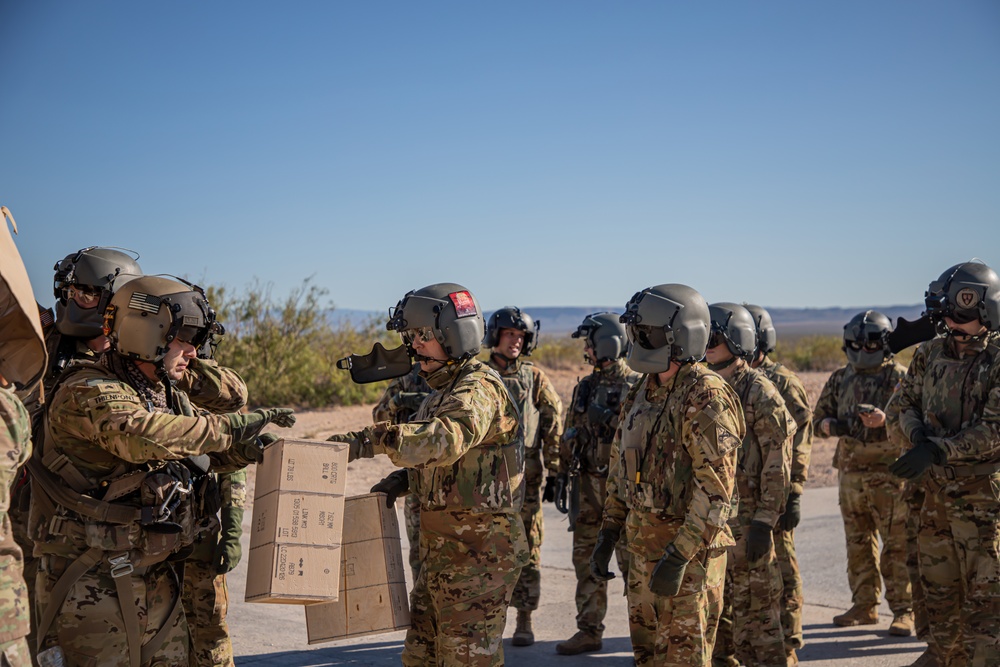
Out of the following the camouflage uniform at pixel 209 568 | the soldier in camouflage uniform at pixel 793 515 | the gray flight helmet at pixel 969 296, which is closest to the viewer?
the camouflage uniform at pixel 209 568

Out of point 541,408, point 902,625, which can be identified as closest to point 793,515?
point 902,625

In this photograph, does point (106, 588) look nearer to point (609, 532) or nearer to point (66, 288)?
point (66, 288)

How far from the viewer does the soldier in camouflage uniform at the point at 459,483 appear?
4.72 m

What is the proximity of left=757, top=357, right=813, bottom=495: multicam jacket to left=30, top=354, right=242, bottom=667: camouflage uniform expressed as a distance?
448 cm

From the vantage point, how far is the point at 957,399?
6145 millimetres

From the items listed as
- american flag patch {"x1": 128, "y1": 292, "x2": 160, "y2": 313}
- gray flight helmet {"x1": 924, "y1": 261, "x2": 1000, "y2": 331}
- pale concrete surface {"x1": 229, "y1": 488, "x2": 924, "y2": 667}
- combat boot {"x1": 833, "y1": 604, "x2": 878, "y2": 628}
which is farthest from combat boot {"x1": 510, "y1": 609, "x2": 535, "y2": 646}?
american flag patch {"x1": 128, "y1": 292, "x2": 160, "y2": 313}

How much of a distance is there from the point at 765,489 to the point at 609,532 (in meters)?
1.59

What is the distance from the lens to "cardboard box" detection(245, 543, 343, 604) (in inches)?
167

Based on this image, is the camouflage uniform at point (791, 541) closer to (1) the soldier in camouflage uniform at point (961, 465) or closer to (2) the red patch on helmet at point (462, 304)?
(1) the soldier in camouflage uniform at point (961, 465)

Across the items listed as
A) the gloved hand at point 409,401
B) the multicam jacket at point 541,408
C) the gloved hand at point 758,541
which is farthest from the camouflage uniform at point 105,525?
the multicam jacket at point 541,408

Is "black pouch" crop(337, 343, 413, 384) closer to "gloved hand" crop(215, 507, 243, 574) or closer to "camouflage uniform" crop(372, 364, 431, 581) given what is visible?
"gloved hand" crop(215, 507, 243, 574)

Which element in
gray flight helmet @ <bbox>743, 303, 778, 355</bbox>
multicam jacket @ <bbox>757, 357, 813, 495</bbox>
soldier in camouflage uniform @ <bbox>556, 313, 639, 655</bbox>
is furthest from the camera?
gray flight helmet @ <bbox>743, 303, 778, 355</bbox>

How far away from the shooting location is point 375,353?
222 inches


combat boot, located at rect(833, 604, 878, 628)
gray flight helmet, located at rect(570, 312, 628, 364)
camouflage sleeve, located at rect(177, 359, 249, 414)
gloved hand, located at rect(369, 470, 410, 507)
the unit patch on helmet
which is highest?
the unit patch on helmet
